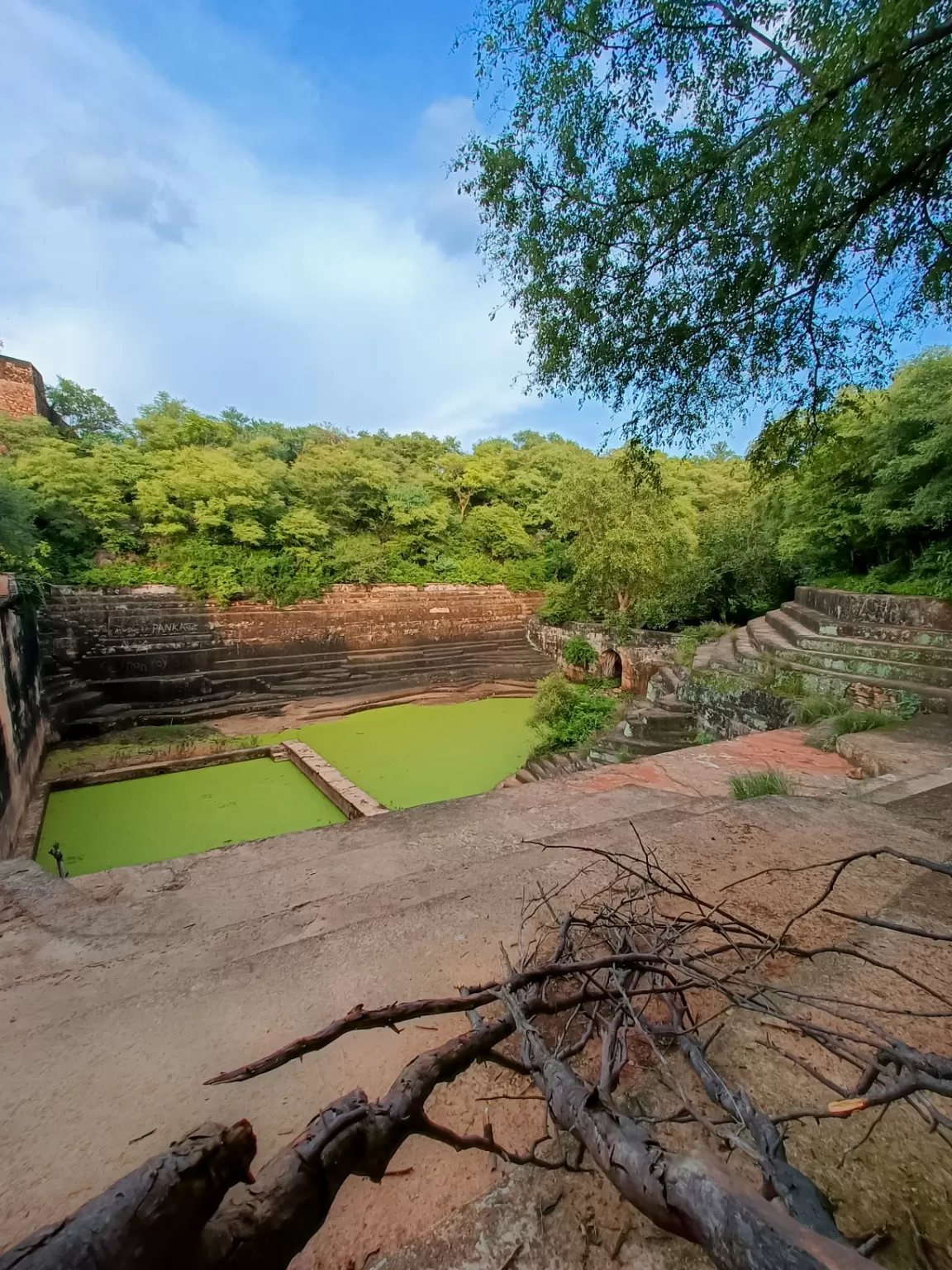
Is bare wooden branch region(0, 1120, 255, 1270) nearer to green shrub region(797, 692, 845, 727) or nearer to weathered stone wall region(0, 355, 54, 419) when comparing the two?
green shrub region(797, 692, 845, 727)

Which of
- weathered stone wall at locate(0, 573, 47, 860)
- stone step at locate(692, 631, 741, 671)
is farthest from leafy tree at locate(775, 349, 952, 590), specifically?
weathered stone wall at locate(0, 573, 47, 860)

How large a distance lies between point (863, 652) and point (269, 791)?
23.3 ft

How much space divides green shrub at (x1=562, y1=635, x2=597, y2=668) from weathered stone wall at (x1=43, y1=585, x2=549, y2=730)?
3.53 feet

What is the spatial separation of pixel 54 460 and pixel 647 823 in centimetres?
1345

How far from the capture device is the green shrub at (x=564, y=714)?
785cm

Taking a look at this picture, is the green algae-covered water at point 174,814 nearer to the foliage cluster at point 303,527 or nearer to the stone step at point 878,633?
the foliage cluster at point 303,527

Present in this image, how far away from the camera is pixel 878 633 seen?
6.04 meters

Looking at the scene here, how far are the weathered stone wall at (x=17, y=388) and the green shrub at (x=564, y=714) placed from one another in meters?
14.1

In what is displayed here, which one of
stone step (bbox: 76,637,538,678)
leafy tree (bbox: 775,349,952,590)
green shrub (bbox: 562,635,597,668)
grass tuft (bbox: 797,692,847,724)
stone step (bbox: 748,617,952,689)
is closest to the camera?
grass tuft (bbox: 797,692,847,724)

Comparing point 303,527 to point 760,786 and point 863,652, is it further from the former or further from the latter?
point 760,786

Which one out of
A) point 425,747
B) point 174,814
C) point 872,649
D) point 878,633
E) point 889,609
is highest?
point 889,609

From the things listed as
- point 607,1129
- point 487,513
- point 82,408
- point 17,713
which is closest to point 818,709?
point 607,1129

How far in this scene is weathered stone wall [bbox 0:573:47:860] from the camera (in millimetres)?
4840

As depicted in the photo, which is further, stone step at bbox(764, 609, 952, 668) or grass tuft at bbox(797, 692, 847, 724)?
stone step at bbox(764, 609, 952, 668)
